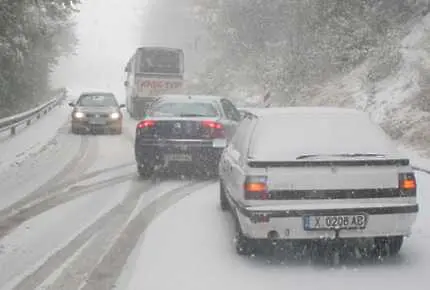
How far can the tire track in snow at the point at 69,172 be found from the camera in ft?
32.6

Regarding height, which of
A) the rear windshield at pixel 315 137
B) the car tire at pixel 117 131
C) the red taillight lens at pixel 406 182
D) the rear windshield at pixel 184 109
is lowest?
the car tire at pixel 117 131

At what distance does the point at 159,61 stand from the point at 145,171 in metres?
19.0

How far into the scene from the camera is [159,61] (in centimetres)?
3125

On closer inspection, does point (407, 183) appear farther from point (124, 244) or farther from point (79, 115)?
point (79, 115)

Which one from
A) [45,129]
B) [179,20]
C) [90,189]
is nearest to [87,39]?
[179,20]

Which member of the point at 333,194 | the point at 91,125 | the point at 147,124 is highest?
the point at 333,194

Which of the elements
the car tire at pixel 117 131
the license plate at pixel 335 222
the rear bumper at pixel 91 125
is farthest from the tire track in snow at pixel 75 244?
the car tire at pixel 117 131

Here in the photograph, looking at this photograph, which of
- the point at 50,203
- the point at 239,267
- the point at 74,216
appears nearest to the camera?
the point at 239,267

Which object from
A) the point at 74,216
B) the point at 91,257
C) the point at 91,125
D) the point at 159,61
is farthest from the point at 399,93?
the point at 159,61

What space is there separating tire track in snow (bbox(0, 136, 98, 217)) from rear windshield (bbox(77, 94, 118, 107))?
3369 millimetres

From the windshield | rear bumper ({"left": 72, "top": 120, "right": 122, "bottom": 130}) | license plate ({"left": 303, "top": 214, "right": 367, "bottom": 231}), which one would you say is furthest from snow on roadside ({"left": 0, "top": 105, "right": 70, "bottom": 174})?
license plate ({"left": 303, "top": 214, "right": 367, "bottom": 231})

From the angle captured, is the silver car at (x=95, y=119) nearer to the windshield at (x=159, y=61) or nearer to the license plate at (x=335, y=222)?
the windshield at (x=159, y=61)

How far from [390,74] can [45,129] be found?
42.2ft

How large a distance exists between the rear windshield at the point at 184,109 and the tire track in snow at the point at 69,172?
2.20m
